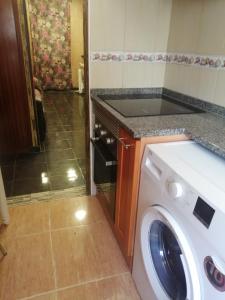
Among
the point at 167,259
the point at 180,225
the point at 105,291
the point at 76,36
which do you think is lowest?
the point at 105,291

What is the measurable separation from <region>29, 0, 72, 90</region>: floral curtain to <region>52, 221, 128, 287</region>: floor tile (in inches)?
187

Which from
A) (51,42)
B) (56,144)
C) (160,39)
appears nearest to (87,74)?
(160,39)

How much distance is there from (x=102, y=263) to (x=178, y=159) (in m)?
0.95

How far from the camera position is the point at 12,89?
2488 mm

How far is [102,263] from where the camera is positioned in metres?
1.52

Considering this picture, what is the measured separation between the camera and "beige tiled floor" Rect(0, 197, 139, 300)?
1346 millimetres

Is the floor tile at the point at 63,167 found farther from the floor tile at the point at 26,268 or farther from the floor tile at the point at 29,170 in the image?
the floor tile at the point at 26,268

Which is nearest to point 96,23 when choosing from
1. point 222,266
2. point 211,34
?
point 211,34

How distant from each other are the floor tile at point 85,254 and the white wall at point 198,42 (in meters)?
1.19

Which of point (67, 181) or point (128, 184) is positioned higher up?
point (128, 184)

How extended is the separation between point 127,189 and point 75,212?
0.81 m

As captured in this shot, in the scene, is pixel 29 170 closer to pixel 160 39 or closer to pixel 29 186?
pixel 29 186

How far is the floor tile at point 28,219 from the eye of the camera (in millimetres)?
1745

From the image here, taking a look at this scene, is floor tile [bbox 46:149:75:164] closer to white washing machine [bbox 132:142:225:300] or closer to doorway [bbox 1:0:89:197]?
doorway [bbox 1:0:89:197]
